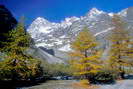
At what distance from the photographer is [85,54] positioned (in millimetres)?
37125

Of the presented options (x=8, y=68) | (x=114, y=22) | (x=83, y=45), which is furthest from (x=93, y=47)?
(x=8, y=68)

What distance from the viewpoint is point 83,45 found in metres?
36.9

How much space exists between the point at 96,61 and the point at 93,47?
→ 109 inches

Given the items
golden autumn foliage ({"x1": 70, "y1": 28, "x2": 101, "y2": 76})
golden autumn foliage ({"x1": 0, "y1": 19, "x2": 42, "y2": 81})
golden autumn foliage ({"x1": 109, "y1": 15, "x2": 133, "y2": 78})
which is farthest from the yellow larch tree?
golden autumn foliage ({"x1": 0, "y1": 19, "x2": 42, "y2": 81})

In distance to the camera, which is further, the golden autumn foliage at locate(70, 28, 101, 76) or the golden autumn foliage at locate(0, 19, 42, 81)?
the golden autumn foliage at locate(70, 28, 101, 76)

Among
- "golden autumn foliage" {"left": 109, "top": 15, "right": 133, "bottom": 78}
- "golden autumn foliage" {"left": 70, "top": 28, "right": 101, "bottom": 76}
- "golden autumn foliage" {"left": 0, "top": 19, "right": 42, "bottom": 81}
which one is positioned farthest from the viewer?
"golden autumn foliage" {"left": 109, "top": 15, "right": 133, "bottom": 78}

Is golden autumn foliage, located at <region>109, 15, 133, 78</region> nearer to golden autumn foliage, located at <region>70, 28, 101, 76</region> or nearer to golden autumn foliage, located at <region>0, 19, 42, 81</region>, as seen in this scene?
golden autumn foliage, located at <region>70, 28, 101, 76</region>

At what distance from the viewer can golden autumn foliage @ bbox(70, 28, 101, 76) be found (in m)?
36.4

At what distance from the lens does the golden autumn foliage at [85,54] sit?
36.4m

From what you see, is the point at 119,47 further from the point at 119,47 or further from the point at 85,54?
the point at 85,54

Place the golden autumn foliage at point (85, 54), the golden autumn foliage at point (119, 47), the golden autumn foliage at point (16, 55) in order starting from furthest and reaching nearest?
1. the golden autumn foliage at point (119, 47)
2. the golden autumn foliage at point (85, 54)
3. the golden autumn foliage at point (16, 55)

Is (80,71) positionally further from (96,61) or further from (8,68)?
(8,68)

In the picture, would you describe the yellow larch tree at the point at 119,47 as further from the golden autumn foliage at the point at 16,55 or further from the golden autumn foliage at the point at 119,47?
the golden autumn foliage at the point at 16,55

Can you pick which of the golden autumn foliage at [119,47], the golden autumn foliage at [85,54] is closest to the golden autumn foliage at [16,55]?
the golden autumn foliage at [85,54]
